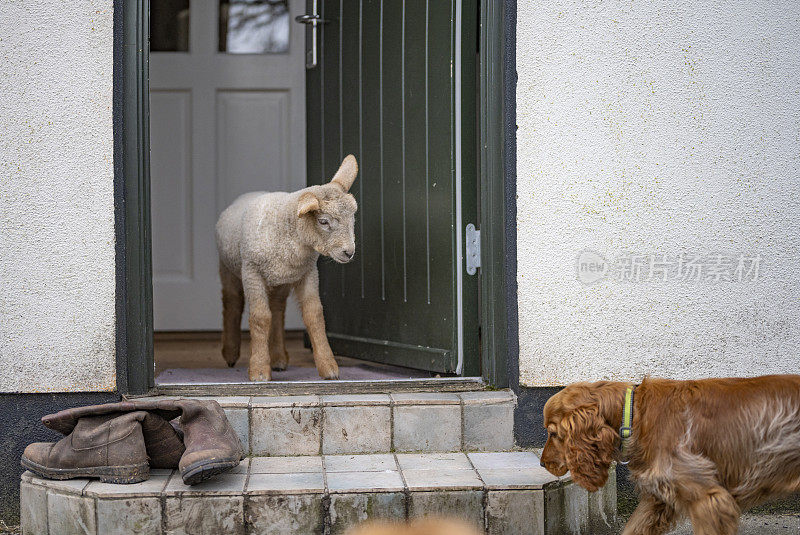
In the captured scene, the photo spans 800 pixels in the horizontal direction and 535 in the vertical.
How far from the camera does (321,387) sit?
3881 millimetres

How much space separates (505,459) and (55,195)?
215 cm

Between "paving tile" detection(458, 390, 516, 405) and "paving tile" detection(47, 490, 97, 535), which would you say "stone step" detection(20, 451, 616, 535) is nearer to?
"paving tile" detection(47, 490, 97, 535)

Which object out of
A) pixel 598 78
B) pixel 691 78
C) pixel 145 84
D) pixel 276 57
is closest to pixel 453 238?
pixel 598 78

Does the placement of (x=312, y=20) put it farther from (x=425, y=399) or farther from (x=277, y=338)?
(x=425, y=399)

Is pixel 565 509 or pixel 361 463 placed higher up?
pixel 361 463

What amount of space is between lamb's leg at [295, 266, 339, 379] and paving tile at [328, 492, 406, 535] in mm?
1213

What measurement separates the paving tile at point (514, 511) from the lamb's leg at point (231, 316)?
218 centimetres

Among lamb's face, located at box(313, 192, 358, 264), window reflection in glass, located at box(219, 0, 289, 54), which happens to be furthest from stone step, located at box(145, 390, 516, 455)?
window reflection in glass, located at box(219, 0, 289, 54)

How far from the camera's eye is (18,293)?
3529 mm

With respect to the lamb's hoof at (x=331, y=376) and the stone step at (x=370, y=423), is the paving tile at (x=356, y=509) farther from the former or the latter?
the lamb's hoof at (x=331, y=376)

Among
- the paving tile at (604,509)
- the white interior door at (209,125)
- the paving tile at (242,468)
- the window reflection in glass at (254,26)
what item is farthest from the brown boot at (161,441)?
the window reflection in glass at (254,26)

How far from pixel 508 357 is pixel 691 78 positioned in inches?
57.5

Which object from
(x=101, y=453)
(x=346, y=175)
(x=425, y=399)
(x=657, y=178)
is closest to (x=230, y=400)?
(x=101, y=453)

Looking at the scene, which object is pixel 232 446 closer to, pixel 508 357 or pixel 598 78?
pixel 508 357
